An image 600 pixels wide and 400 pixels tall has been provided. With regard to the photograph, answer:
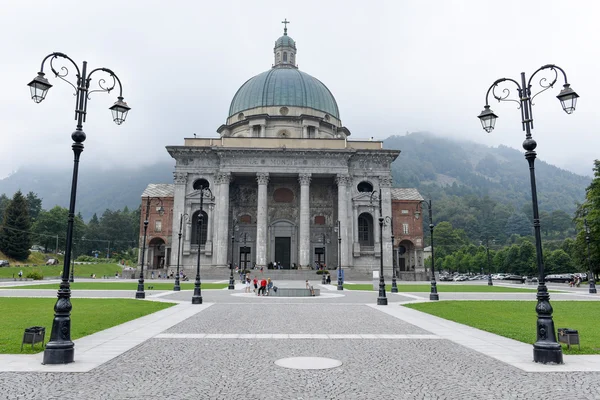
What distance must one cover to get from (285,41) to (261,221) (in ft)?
141

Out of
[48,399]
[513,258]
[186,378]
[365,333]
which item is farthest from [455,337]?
[513,258]

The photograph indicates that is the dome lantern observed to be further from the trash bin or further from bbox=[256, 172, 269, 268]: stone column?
the trash bin

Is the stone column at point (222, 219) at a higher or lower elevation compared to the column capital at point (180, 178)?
lower

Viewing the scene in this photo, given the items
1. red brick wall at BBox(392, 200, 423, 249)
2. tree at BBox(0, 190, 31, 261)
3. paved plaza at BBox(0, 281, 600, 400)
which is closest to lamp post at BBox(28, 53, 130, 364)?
paved plaza at BBox(0, 281, 600, 400)

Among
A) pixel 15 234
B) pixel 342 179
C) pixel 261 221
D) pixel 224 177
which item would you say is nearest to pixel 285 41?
pixel 224 177

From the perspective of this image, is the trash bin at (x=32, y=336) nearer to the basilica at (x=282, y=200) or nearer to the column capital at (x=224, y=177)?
the basilica at (x=282, y=200)

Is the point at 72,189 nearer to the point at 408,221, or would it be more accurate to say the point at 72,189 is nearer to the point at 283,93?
the point at 408,221

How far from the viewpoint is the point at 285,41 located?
8488 cm

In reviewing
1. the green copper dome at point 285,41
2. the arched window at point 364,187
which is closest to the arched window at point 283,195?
the arched window at point 364,187

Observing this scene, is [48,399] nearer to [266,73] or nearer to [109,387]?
[109,387]

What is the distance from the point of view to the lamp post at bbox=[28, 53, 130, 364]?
9141 millimetres

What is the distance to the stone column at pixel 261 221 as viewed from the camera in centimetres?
5847

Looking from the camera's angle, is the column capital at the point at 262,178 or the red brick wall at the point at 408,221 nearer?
the column capital at the point at 262,178

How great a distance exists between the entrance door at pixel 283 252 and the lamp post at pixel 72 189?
53.8 m
